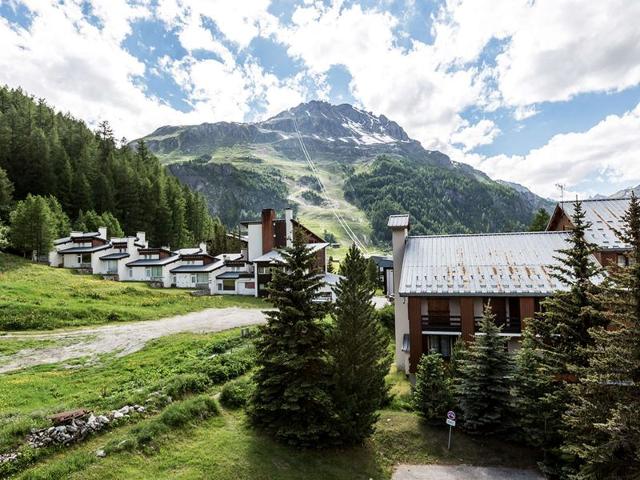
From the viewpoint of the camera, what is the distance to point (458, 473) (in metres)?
17.0

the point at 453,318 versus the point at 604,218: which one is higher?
the point at 604,218

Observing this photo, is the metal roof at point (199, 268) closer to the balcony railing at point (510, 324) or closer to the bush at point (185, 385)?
the bush at point (185, 385)

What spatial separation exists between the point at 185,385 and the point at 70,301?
98.9 ft

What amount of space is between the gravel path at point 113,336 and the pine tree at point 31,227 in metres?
37.7

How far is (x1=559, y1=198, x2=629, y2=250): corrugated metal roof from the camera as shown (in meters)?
30.6

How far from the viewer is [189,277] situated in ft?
217

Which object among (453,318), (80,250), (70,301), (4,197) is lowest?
(453,318)

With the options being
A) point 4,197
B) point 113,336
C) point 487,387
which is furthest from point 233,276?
point 4,197

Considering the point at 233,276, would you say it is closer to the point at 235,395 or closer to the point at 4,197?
the point at 235,395

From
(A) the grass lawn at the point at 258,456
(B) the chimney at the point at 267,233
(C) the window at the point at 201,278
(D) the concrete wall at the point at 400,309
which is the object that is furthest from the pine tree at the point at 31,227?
(D) the concrete wall at the point at 400,309

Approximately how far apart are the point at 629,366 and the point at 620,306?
6.23 feet

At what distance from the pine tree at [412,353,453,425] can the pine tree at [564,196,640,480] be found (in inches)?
276

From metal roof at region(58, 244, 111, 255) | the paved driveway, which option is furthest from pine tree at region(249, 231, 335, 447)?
metal roof at region(58, 244, 111, 255)

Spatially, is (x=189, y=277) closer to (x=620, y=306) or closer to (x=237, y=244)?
(x=237, y=244)
